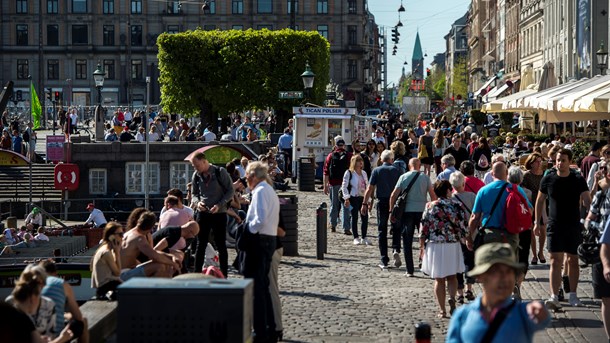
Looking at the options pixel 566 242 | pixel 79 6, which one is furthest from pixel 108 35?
pixel 566 242

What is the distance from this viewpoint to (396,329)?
13320 mm

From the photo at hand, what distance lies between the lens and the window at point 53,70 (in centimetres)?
11506

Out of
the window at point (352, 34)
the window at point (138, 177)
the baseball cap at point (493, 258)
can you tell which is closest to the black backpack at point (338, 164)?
the baseball cap at point (493, 258)

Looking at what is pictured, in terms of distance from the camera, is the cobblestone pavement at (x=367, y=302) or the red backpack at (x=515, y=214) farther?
the red backpack at (x=515, y=214)

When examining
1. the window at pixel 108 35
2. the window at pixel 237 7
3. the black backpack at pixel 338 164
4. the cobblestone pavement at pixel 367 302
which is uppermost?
the window at pixel 237 7

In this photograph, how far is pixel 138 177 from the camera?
49.2 m

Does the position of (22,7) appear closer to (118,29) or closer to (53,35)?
(53,35)

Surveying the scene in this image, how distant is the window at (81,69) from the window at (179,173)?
225 feet

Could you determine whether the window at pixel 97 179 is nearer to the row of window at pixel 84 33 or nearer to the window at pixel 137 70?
the row of window at pixel 84 33

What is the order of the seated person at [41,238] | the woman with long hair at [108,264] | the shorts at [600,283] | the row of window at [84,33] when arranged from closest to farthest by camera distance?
1. the shorts at [600,283]
2. the woman with long hair at [108,264]
3. the seated person at [41,238]
4. the row of window at [84,33]

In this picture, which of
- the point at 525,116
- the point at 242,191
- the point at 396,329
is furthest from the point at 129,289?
the point at 525,116

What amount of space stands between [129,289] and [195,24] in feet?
348

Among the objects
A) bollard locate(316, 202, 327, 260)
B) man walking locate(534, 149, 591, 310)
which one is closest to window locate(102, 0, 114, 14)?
bollard locate(316, 202, 327, 260)

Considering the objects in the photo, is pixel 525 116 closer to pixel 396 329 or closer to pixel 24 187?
pixel 24 187
